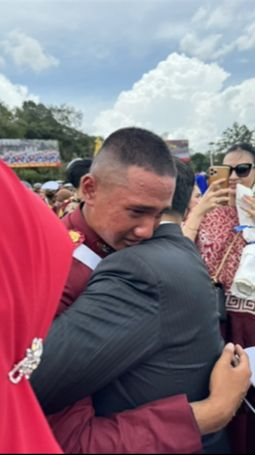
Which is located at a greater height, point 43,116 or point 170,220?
point 43,116

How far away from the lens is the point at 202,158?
49.4 m

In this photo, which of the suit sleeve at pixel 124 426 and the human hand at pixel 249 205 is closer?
the suit sleeve at pixel 124 426

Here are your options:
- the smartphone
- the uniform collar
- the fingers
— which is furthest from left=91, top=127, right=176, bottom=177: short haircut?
the smartphone

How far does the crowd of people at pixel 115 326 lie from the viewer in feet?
2.21

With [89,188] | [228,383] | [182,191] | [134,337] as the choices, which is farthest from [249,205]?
[134,337]

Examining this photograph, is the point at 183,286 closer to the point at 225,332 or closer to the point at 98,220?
the point at 98,220

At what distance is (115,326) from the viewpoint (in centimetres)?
102

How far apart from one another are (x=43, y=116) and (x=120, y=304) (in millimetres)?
58874

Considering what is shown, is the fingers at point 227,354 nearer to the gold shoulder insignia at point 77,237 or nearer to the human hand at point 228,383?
the human hand at point 228,383

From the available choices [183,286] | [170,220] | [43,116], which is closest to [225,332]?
[170,220]

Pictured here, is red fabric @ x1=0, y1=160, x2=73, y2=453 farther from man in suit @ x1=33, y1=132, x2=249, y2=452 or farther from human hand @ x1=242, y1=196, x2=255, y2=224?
human hand @ x1=242, y1=196, x2=255, y2=224

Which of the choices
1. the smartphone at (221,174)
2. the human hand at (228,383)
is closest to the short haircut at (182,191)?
the human hand at (228,383)

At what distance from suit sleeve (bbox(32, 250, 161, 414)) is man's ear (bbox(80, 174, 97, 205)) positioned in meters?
0.40

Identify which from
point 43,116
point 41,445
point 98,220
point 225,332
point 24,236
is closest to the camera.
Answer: point 41,445
